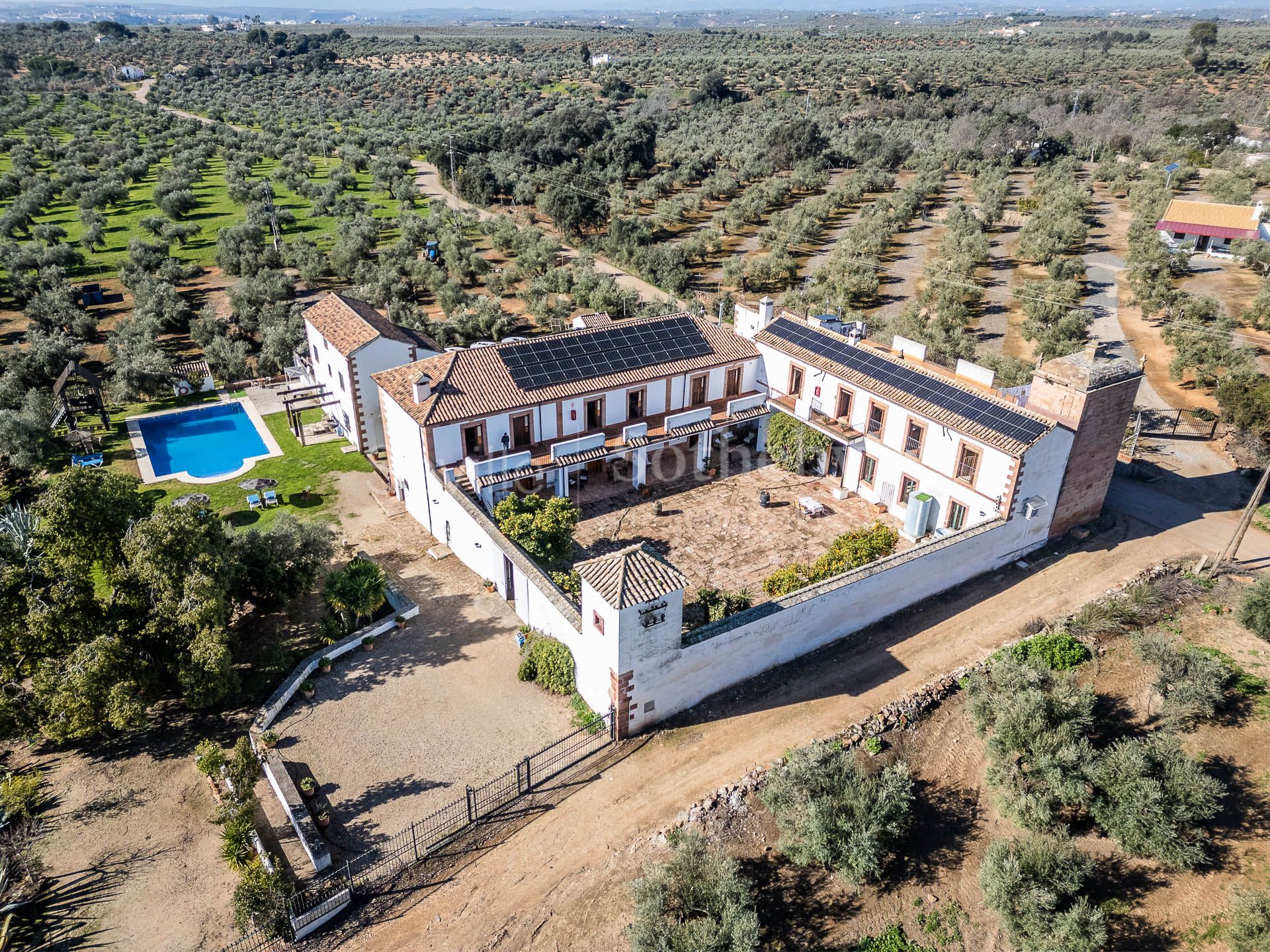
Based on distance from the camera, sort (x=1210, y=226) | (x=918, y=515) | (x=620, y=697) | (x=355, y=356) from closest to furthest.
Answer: (x=620, y=697) → (x=918, y=515) → (x=355, y=356) → (x=1210, y=226)

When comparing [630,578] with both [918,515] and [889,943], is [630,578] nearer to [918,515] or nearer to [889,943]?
[889,943]

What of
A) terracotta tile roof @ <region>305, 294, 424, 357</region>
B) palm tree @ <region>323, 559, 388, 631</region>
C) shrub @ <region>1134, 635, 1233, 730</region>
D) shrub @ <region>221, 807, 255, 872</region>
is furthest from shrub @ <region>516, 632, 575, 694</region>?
terracotta tile roof @ <region>305, 294, 424, 357</region>

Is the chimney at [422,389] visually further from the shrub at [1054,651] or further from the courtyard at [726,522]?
the shrub at [1054,651]

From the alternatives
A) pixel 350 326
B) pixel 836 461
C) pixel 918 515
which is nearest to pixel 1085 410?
pixel 918 515

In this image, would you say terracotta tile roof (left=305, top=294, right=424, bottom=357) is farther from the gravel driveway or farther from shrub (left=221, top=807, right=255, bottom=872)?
shrub (left=221, top=807, right=255, bottom=872)

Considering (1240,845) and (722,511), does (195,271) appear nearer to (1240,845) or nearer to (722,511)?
(722,511)

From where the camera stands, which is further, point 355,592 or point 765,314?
point 765,314

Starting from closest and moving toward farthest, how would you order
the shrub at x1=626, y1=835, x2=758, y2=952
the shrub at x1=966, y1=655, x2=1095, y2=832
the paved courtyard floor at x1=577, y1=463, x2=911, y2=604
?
the shrub at x1=626, y1=835, x2=758, y2=952
the shrub at x1=966, y1=655, x2=1095, y2=832
the paved courtyard floor at x1=577, y1=463, x2=911, y2=604
